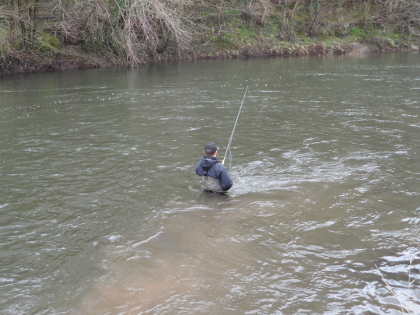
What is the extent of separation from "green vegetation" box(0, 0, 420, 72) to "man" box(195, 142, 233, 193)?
16.1 m

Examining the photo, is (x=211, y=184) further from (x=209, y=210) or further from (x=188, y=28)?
(x=188, y=28)

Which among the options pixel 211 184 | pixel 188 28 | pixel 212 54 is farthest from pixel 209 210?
pixel 212 54

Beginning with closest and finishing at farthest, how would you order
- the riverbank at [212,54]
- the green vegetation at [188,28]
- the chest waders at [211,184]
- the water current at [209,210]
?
the water current at [209,210] < the chest waders at [211,184] < the green vegetation at [188,28] < the riverbank at [212,54]

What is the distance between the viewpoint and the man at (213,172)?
8.30 m

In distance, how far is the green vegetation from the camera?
78.8 ft

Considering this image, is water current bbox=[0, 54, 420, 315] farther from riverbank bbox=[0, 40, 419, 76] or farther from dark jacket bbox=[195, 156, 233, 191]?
riverbank bbox=[0, 40, 419, 76]

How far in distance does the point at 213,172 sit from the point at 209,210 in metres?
0.69

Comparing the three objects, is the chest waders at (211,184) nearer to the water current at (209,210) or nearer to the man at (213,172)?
the man at (213,172)

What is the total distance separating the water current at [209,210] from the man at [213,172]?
285mm

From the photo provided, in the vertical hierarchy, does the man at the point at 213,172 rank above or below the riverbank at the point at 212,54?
below

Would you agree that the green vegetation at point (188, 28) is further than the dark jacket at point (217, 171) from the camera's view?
Yes

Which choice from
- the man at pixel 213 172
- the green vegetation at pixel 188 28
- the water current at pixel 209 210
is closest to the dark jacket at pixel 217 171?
the man at pixel 213 172

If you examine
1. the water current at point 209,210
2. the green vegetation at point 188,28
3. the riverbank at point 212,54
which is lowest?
the water current at point 209,210

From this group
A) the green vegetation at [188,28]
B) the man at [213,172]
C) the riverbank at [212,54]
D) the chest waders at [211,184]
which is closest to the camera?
the man at [213,172]
